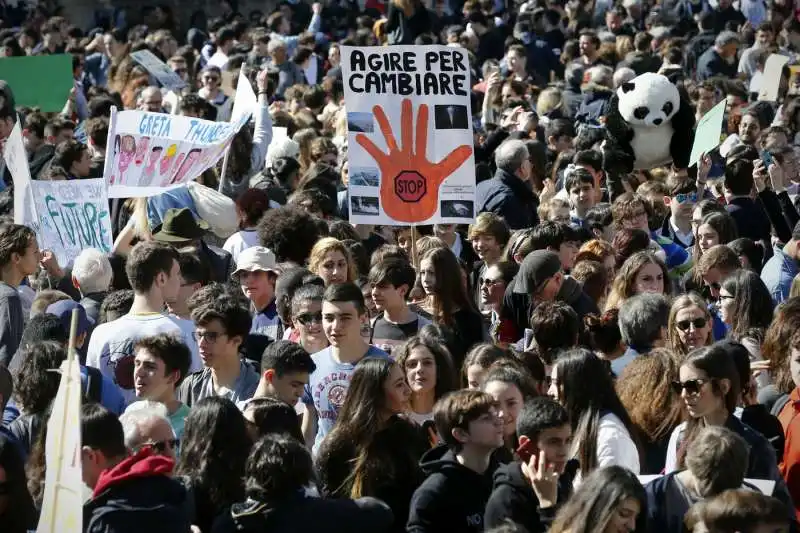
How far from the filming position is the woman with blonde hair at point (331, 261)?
8320 millimetres

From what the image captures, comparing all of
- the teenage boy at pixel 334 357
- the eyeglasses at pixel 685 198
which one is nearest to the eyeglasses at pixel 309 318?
the teenage boy at pixel 334 357

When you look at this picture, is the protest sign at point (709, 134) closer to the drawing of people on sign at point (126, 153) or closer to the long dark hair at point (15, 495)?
the drawing of people on sign at point (126, 153)

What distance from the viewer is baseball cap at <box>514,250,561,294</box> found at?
816 centimetres

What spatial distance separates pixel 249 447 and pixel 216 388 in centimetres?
142

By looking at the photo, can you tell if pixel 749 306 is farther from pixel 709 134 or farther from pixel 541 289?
pixel 709 134

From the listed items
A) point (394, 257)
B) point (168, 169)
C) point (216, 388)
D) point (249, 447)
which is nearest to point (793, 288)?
point (394, 257)

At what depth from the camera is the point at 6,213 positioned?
10.7m

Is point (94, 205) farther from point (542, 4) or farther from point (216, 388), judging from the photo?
point (542, 4)

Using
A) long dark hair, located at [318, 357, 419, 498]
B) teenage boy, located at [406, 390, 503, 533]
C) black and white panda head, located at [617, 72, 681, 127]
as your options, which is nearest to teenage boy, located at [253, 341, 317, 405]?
long dark hair, located at [318, 357, 419, 498]

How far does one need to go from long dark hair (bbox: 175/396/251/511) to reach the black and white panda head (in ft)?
25.2

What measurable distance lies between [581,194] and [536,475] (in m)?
5.52

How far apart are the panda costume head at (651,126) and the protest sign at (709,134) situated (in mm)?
1328

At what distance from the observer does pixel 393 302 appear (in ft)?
25.7

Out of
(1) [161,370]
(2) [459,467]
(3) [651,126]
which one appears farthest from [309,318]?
(3) [651,126]
